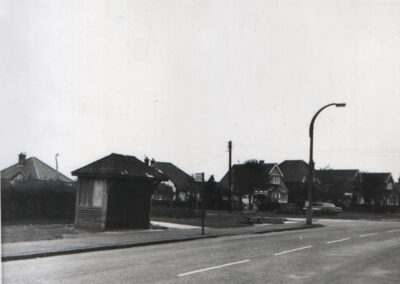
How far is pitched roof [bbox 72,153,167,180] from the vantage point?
794 inches

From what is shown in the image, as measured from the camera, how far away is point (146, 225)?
2183 centimetres

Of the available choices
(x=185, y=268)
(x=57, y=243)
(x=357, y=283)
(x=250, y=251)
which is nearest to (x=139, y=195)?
(x=57, y=243)

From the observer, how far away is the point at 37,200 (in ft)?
88.6

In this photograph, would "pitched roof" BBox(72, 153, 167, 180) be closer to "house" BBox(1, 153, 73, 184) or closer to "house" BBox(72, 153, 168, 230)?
"house" BBox(72, 153, 168, 230)

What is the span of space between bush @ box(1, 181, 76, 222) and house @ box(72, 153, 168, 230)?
6359mm

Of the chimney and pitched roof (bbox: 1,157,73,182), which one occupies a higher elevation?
the chimney

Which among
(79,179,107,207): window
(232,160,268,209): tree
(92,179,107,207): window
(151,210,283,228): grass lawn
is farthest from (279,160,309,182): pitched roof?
(92,179,107,207): window

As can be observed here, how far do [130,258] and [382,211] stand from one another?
53.4 metres

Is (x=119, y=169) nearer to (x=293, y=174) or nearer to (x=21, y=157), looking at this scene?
(x=21, y=157)

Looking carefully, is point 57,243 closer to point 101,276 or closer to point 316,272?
point 101,276

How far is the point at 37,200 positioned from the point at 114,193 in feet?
26.5


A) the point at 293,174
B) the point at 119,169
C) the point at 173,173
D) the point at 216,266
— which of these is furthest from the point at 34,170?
the point at 216,266

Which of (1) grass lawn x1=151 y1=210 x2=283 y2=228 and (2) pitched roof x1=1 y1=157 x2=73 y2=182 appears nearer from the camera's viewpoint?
(1) grass lawn x1=151 y1=210 x2=283 y2=228

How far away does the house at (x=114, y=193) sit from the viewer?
20.2 meters
